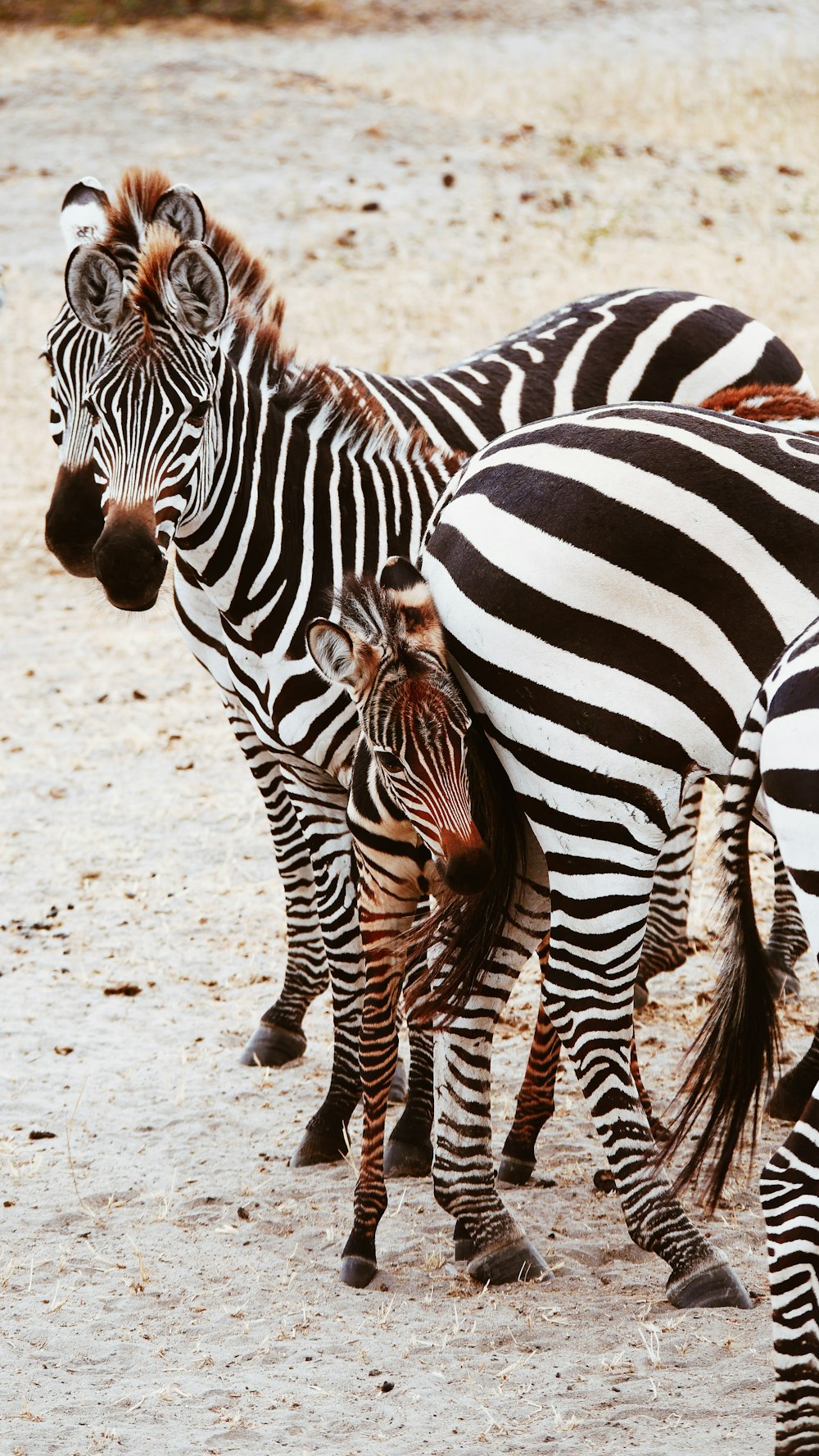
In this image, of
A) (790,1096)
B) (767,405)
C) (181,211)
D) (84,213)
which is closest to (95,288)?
(181,211)

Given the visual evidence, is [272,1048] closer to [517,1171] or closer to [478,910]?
[517,1171]

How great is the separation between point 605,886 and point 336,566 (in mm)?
1463

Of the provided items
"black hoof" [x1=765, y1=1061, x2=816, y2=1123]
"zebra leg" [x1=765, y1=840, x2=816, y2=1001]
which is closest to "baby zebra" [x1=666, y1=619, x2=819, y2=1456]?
"black hoof" [x1=765, y1=1061, x2=816, y2=1123]

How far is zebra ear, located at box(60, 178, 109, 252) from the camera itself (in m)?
4.87

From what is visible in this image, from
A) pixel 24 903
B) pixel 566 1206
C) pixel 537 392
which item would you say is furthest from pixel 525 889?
pixel 24 903

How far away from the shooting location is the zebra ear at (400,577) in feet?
12.5

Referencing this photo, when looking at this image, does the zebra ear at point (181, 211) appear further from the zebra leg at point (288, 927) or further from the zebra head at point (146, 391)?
the zebra leg at point (288, 927)

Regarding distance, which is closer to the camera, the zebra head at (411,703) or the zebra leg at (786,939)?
the zebra head at (411,703)

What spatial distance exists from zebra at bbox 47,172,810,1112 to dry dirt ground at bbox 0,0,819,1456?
0.30 meters

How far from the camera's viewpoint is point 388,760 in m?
3.81

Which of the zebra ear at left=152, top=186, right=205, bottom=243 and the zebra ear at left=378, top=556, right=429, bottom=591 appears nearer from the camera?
the zebra ear at left=378, top=556, right=429, bottom=591

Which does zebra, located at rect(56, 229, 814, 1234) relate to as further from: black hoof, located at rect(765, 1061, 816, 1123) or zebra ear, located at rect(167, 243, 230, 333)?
black hoof, located at rect(765, 1061, 816, 1123)

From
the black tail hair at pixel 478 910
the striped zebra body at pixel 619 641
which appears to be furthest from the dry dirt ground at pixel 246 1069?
the black tail hair at pixel 478 910

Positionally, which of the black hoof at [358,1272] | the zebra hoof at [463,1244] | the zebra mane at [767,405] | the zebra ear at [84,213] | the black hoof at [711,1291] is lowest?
the black hoof at [358,1272]
